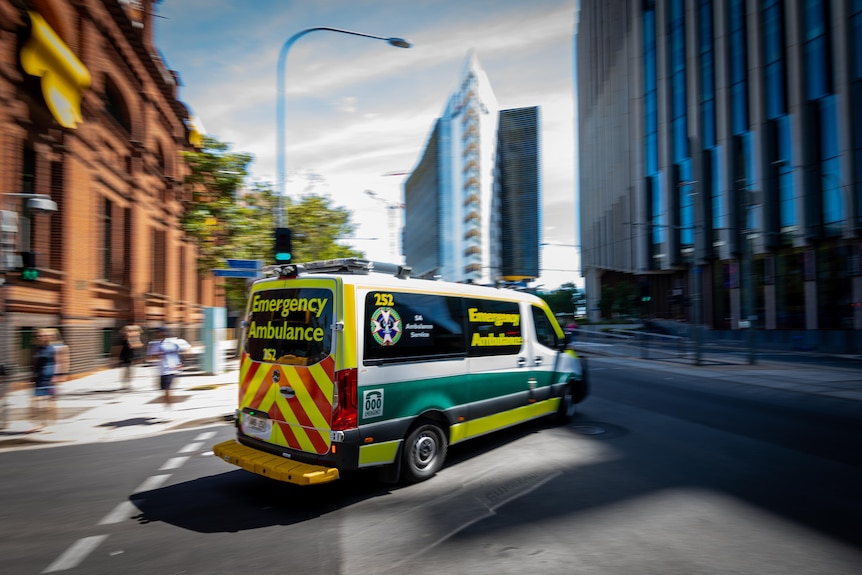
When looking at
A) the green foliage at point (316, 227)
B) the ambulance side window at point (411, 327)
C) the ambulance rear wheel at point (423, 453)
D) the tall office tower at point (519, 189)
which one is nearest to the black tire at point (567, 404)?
the ambulance side window at point (411, 327)

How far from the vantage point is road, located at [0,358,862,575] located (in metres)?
3.89

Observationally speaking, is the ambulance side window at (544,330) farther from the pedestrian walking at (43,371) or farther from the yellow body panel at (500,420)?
the pedestrian walking at (43,371)

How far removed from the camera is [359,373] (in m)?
5.07

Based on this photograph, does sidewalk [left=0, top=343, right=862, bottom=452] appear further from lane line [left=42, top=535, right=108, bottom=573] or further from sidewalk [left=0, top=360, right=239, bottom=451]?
lane line [left=42, top=535, right=108, bottom=573]

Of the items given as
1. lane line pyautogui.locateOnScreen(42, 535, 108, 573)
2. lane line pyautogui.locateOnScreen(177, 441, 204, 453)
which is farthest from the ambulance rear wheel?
lane line pyautogui.locateOnScreen(177, 441, 204, 453)

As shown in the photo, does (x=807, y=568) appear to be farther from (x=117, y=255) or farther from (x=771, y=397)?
(x=117, y=255)

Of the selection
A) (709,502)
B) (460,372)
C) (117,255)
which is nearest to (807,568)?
(709,502)

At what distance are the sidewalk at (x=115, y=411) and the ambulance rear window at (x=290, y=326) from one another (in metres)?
4.52

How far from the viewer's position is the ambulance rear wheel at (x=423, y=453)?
553cm

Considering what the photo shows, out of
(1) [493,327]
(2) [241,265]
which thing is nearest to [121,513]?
(1) [493,327]

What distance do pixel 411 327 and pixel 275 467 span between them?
6.17 ft

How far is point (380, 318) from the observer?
5.38 metres

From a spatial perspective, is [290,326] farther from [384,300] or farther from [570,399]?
[570,399]

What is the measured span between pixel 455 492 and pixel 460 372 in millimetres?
1388
